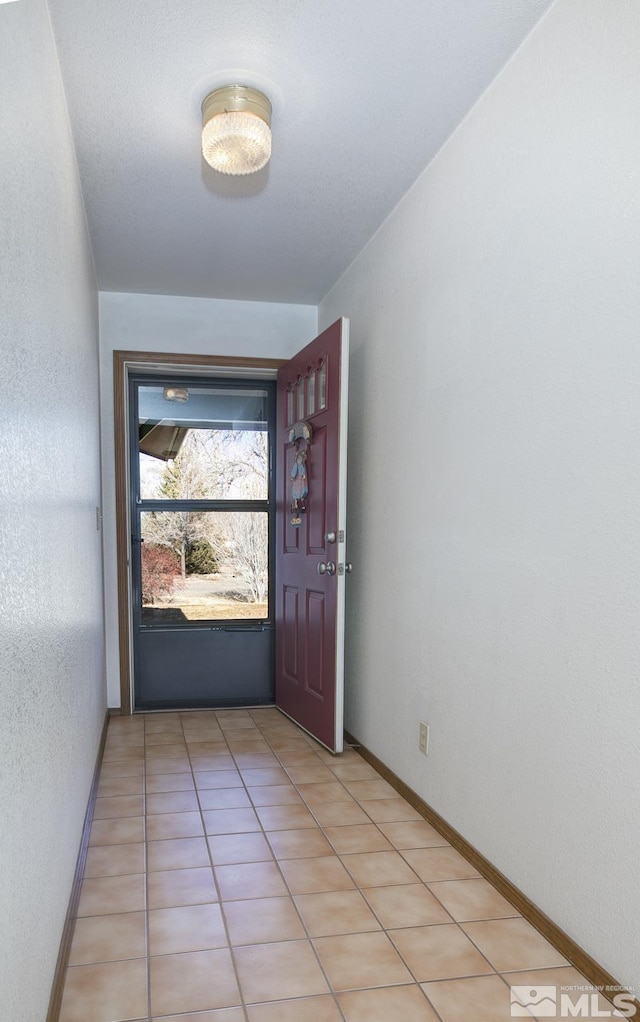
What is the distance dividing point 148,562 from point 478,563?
250 cm

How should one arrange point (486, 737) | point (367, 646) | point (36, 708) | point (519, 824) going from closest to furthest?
point (36, 708), point (519, 824), point (486, 737), point (367, 646)

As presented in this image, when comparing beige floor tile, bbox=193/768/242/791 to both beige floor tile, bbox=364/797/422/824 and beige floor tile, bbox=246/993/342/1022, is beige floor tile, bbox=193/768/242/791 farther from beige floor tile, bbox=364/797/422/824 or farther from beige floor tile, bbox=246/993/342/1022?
beige floor tile, bbox=246/993/342/1022

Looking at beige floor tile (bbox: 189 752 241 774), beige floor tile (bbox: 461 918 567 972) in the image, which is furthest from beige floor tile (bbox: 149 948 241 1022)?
beige floor tile (bbox: 189 752 241 774)

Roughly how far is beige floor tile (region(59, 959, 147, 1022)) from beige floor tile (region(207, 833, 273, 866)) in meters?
0.55

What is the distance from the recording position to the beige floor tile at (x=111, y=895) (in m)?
1.94

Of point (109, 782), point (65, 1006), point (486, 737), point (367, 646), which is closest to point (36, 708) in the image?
point (65, 1006)

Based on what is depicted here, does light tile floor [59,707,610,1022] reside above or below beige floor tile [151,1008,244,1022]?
below

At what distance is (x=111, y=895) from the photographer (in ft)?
6.61

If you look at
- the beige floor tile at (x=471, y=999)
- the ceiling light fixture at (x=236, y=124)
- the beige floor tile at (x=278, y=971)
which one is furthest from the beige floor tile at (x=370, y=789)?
the ceiling light fixture at (x=236, y=124)

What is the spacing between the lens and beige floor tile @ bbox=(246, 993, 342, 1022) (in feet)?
4.95

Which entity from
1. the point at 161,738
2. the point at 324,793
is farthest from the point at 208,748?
the point at 324,793

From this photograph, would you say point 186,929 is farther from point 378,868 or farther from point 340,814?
point 340,814

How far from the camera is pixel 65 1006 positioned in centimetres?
154

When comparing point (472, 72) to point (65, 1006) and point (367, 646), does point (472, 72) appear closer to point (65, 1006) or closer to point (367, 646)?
point (367, 646)
